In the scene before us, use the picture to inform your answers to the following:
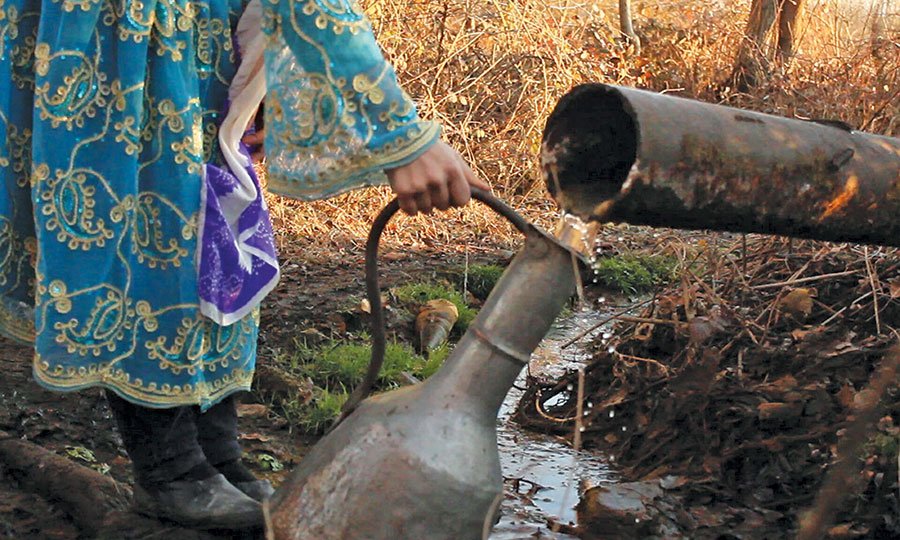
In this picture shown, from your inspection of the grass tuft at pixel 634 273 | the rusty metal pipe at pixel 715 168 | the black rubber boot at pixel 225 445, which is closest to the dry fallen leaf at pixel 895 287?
the rusty metal pipe at pixel 715 168

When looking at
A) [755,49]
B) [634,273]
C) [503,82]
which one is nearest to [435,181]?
[634,273]

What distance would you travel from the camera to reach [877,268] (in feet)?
Answer: 12.2

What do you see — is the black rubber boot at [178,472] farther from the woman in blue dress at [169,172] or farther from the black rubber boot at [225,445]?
the black rubber boot at [225,445]

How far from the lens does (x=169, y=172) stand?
7.72ft

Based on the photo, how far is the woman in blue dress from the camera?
220cm

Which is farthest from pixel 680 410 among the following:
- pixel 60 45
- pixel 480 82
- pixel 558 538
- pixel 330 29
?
pixel 480 82

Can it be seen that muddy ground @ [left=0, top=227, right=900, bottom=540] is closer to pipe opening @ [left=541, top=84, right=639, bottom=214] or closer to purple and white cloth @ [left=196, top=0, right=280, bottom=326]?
purple and white cloth @ [left=196, top=0, right=280, bottom=326]

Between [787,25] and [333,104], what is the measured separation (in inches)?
324

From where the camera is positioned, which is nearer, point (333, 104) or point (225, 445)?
point (333, 104)

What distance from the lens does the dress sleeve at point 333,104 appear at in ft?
7.10

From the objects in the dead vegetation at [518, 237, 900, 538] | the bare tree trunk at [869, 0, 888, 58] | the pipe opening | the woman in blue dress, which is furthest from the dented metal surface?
the bare tree trunk at [869, 0, 888, 58]

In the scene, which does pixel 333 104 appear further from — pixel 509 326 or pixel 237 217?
pixel 509 326

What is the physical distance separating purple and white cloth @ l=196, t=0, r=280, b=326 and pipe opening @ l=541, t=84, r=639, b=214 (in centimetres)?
73

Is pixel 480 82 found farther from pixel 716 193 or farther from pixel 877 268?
pixel 716 193
